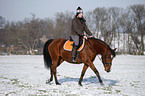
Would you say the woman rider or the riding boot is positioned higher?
the woman rider

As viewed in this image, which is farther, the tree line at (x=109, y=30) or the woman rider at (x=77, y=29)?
the tree line at (x=109, y=30)

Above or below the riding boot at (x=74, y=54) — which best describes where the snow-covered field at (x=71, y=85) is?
below

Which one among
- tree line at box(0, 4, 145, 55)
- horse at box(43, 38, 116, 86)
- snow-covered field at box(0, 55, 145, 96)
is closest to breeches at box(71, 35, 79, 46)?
horse at box(43, 38, 116, 86)

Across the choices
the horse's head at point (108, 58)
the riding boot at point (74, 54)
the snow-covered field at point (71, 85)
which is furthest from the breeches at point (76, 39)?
the snow-covered field at point (71, 85)

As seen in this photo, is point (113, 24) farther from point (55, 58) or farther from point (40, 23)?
point (55, 58)

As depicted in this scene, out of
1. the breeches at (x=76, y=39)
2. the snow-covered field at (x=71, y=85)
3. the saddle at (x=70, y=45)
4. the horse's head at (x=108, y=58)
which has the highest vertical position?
the breeches at (x=76, y=39)

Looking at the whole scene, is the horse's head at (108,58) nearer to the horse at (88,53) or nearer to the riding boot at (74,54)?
the horse at (88,53)

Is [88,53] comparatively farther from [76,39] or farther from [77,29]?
[77,29]

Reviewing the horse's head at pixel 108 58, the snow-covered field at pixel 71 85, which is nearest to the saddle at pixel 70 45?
the horse's head at pixel 108 58

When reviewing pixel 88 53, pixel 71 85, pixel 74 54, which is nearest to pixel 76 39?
pixel 74 54

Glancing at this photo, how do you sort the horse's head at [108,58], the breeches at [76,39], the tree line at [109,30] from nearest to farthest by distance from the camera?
the horse's head at [108,58] → the breeches at [76,39] → the tree line at [109,30]

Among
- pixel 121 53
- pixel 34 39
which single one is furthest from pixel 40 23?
pixel 121 53

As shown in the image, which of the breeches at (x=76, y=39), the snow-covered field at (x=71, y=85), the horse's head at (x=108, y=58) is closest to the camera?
the snow-covered field at (x=71, y=85)

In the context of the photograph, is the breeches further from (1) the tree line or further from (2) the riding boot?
(1) the tree line
